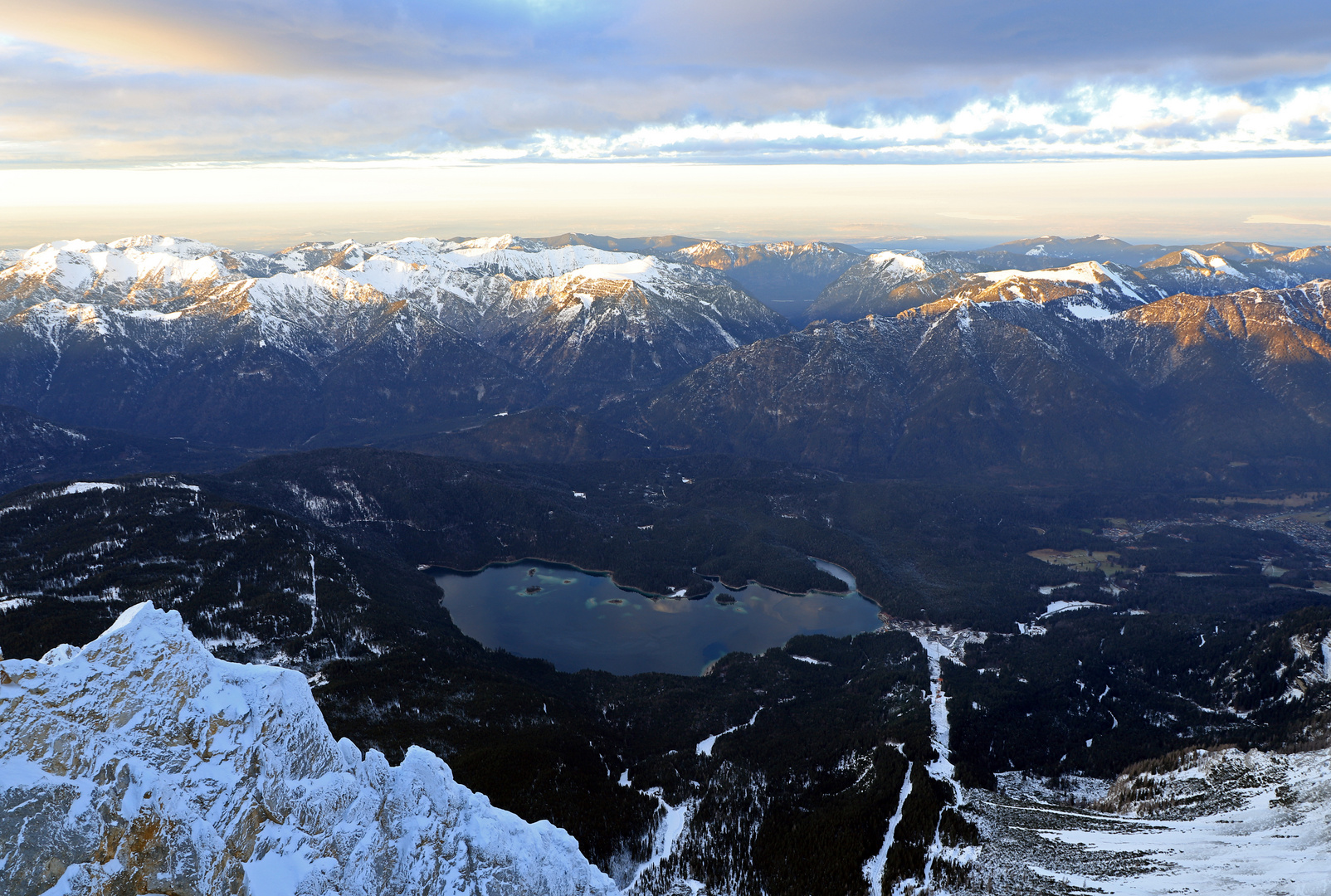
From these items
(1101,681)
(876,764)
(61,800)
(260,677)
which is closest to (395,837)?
(260,677)

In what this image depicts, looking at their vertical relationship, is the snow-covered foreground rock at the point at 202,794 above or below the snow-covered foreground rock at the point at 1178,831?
above

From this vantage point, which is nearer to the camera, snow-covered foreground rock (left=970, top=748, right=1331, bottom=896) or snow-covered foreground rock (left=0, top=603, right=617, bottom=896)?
snow-covered foreground rock (left=0, top=603, right=617, bottom=896)

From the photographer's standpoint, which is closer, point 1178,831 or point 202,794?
point 202,794

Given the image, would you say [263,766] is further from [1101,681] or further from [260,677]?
[1101,681]

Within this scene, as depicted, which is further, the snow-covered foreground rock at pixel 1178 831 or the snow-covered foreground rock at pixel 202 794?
the snow-covered foreground rock at pixel 1178 831

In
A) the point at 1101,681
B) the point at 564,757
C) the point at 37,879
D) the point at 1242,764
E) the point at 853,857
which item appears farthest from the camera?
the point at 1101,681

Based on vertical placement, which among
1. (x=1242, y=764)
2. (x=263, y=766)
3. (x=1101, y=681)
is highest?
(x=263, y=766)

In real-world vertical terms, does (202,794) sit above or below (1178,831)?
above

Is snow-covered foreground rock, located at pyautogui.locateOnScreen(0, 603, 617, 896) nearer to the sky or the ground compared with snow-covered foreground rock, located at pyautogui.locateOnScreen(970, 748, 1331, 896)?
nearer to the sky
